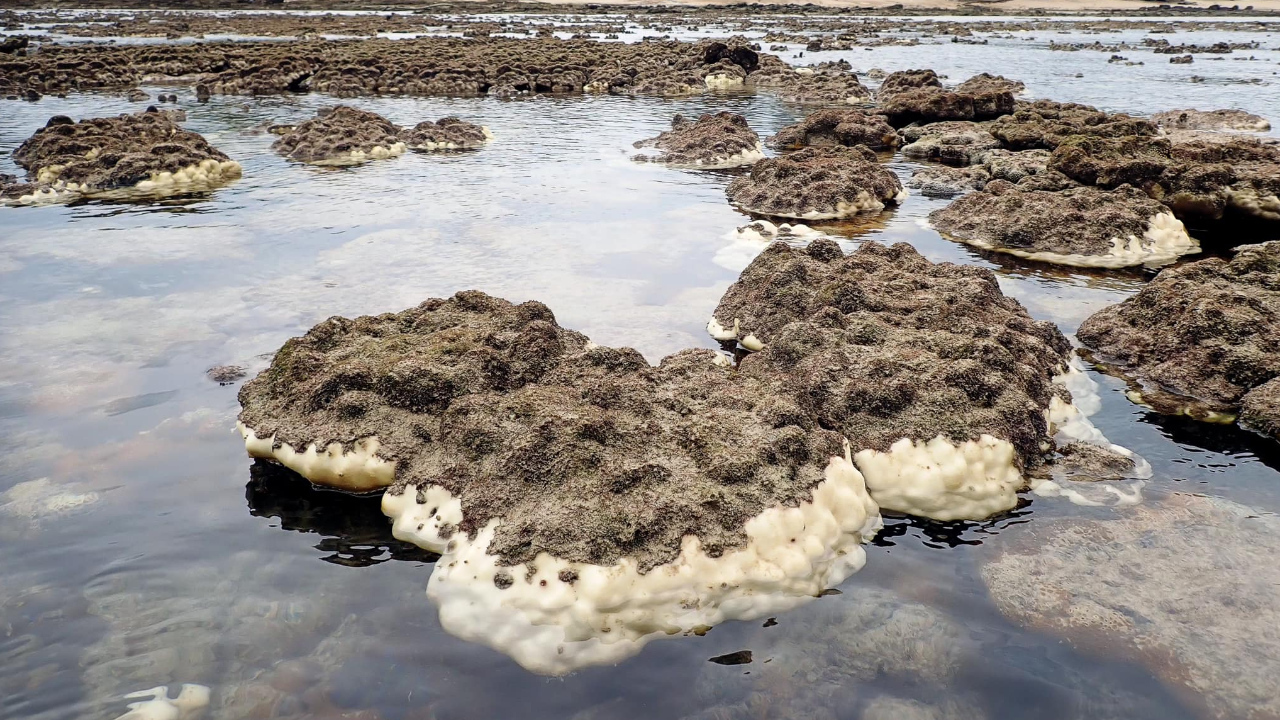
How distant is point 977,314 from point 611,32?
74.7m

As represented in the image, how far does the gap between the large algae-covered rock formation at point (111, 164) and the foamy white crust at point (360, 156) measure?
2.31m

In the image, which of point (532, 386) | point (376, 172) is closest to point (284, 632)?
point (532, 386)

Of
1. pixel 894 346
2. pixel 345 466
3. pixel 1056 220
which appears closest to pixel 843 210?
pixel 1056 220

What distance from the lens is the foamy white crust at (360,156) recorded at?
895 inches

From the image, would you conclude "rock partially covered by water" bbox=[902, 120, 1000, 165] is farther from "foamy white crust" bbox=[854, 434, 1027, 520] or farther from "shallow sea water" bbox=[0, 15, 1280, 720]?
"foamy white crust" bbox=[854, 434, 1027, 520]

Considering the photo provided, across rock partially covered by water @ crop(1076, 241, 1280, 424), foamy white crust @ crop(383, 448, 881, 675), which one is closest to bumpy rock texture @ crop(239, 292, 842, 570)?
foamy white crust @ crop(383, 448, 881, 675)

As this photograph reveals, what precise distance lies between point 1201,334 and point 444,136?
834 inches

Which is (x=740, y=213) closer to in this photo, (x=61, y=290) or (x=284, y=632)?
(x=61, y=290)

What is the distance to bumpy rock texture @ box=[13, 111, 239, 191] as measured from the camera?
19375 mm

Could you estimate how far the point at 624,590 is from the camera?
6188 mm

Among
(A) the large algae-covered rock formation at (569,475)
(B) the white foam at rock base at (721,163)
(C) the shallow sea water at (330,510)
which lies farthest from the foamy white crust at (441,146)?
(A) the large algae-covered rock formation at (569,475)

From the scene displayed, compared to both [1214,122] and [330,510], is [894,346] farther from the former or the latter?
[1214,122]

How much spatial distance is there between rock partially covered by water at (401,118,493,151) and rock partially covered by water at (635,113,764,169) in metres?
5.15

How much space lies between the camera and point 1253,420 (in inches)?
347
